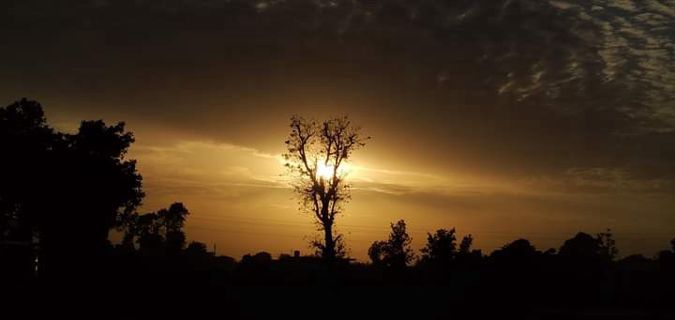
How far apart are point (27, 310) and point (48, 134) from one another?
96.7 ft

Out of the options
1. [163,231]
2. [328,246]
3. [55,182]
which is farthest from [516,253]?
[163,231]

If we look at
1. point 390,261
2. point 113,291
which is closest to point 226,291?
point 113,291

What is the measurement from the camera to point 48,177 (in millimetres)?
50562

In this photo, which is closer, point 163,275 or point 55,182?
point 163,275

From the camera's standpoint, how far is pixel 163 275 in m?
35.9

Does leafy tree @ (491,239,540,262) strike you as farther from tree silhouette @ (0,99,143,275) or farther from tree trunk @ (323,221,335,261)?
tree silhouette @ (0,99,143,275)

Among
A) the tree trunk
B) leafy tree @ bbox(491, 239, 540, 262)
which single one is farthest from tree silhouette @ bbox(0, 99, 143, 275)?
leafy tree @ bbox(491, 239, 540, 262)

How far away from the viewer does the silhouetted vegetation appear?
32531mm

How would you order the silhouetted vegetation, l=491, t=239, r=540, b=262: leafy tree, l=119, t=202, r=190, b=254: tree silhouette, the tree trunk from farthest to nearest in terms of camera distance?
l=119, t=202, r=190, b=254: tree silhouette → the tree trunk → l=491, t=239, r=540, b=262: leafy tree → the silhouetted vegetation

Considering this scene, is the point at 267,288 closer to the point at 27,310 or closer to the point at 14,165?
the point at 27,310

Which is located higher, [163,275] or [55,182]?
[55,182]

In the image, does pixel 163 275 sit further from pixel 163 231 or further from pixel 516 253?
pixel 163 231

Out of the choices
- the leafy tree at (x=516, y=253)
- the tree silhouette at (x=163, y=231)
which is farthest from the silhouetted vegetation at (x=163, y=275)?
the tree silhouette at (x=163, y=231)

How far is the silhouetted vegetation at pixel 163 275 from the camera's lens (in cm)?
3253
